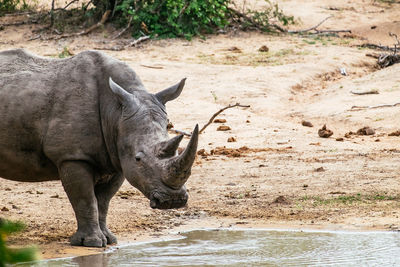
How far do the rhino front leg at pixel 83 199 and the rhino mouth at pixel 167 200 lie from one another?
2.74ft

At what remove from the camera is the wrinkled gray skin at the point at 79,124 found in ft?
17.7

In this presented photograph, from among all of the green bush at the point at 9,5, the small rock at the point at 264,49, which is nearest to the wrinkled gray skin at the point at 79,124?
the small rock at the point at 264,49

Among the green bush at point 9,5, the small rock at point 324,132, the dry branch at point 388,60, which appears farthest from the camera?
the green bush at point 9,5

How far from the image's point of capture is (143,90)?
5645 mm

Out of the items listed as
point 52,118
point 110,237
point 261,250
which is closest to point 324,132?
point 261,250

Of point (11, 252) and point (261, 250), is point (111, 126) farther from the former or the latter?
point (11, 252)

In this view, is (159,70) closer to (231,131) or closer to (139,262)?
(231,131)

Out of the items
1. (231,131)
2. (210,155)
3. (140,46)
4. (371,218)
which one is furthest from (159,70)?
(371,218)

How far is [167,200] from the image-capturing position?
4.78m

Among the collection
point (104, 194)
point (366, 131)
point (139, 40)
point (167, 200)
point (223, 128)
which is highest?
point (167, 200)

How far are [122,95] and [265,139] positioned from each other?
478 cm

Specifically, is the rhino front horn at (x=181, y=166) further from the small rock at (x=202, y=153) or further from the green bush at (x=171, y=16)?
the green bush at (x=171, y=16)

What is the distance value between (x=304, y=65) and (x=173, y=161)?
987cm

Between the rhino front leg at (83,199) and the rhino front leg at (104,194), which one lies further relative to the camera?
the rhino front leg at (104,194)
